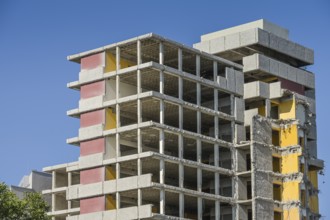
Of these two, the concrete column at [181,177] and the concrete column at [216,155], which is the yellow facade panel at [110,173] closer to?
the concrete column at [181,177]

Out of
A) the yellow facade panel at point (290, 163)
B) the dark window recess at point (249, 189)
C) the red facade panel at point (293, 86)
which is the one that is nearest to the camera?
the yellow facade panel at point (290, 163)

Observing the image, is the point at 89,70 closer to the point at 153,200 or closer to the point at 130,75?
the point at 130,75

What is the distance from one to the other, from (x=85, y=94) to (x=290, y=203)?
2506 centimetres

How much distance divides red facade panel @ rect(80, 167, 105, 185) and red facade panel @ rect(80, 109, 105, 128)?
5030 mm

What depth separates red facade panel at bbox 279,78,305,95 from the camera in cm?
10581

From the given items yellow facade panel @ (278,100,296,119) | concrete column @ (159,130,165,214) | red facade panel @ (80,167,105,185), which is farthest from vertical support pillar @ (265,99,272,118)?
red facade panel @ (80,167,105,185)

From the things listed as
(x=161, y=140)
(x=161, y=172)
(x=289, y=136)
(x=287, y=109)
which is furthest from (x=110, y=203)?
(x=287, y=109)

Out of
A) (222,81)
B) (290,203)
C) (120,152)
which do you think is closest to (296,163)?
(290,203)

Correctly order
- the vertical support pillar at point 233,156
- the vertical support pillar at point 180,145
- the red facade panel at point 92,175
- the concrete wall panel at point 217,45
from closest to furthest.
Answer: the vertical support pillar at point 180,145 → the red facade panel at point 92,175 → the vertical support pillar at point 233,156 → the concrete wall panel at point 217,45

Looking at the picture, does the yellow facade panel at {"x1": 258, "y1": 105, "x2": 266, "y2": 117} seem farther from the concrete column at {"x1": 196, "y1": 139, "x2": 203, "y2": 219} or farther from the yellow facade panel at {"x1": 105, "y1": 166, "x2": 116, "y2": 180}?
the yellow facade panel at {"x1": 105, "y1": 166, "x2": 116, "y2": 180}

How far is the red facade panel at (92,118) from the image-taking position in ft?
319

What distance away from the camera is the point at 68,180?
4122 inches

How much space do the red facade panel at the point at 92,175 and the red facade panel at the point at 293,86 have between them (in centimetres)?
2411

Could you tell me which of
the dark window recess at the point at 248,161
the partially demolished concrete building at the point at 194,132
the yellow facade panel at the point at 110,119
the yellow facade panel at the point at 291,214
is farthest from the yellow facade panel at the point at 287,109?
the yellow facade panel at the point at 110,119
